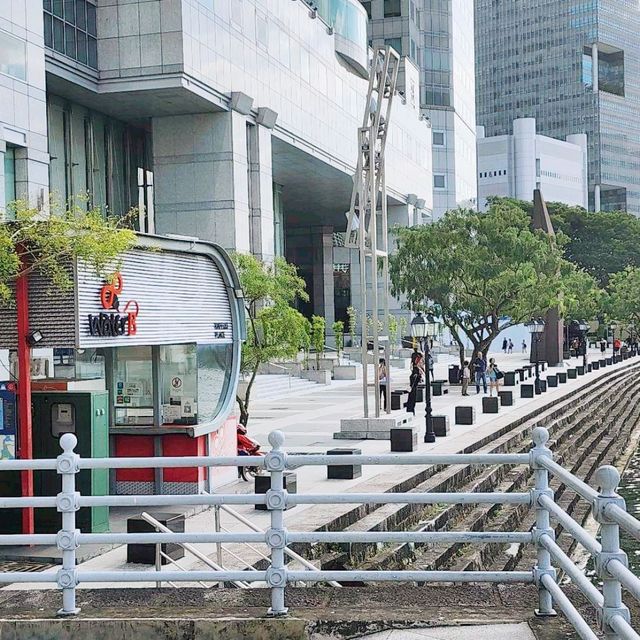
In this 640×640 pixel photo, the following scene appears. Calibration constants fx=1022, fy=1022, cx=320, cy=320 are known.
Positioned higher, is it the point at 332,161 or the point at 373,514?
the point at 332,161

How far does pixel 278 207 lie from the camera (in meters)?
57.8

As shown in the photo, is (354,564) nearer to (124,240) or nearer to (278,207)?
(124,240)

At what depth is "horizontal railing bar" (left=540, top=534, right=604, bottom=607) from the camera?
16.5 ft

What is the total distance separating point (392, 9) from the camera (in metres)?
81.2

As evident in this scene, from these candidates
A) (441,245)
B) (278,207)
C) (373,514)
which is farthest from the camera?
(278,207)

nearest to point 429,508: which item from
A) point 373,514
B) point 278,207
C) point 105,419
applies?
point 373,514

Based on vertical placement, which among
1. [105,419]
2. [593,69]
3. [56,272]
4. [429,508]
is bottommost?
[429,508]

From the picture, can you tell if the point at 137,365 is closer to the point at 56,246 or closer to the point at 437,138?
the point at 56,246

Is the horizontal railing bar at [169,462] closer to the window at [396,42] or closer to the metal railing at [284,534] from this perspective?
the metal railing at [284,534]

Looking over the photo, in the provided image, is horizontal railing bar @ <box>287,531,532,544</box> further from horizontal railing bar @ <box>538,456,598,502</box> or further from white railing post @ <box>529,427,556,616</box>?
horizontal railing bar @ <box>538,456,598,502</box>

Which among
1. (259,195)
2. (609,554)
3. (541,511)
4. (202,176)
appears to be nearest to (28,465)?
(541,511)

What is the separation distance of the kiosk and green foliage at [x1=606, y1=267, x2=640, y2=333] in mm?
67287

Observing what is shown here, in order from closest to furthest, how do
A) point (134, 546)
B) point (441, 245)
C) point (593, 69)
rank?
1. point (134, 546)
2. point (441, 245)
3. point (593, 69)

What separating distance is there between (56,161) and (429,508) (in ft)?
84.3
